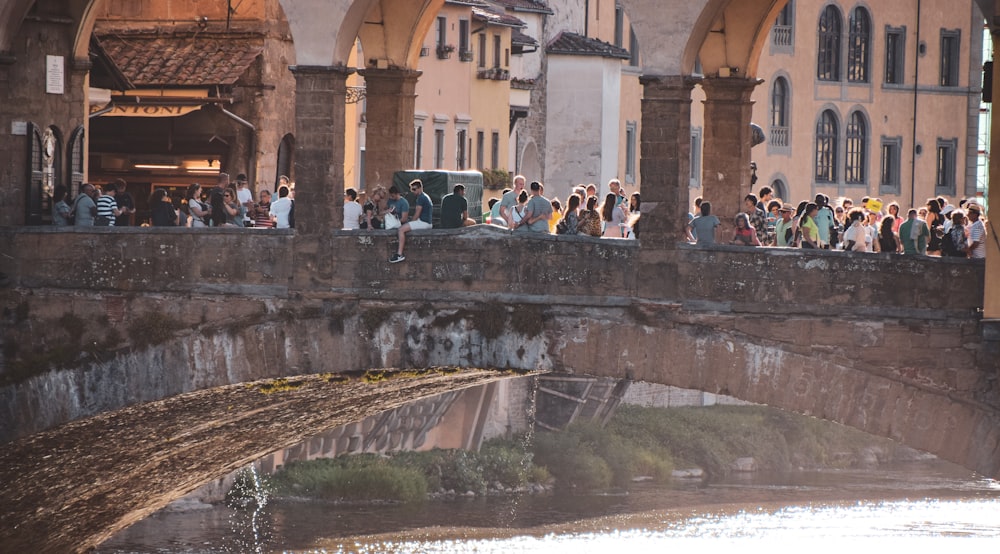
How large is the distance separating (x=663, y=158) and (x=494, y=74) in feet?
79.3

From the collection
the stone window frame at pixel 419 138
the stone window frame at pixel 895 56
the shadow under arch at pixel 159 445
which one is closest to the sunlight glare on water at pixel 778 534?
the shadow under arch at pixel 159 445

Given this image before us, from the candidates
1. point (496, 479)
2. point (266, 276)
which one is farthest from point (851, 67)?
point (266, 276)

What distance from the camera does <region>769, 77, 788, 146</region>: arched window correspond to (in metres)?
53.6

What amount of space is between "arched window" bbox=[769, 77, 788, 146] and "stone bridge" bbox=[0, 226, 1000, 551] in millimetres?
32212

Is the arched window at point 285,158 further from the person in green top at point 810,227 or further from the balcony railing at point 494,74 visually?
the person in green top at point 810,227

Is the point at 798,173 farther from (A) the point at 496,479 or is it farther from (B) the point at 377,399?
(B) the point at 377,399

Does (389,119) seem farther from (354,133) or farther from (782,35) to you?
(782,35)

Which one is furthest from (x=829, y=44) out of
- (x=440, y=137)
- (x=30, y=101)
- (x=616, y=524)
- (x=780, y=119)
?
(x=30, y=101)

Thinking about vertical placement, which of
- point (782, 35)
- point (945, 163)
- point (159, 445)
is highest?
point (782, 35)

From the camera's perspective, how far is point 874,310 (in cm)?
1886

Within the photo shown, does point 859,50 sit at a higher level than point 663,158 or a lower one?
higher

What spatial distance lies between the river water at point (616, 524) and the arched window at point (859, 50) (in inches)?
632

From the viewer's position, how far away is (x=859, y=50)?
55281mm

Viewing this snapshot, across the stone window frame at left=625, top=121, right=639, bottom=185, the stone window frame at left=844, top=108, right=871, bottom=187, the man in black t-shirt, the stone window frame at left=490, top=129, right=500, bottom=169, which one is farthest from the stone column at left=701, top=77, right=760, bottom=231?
the stone window frame at left=844, top=108, right=871, bottom=187
